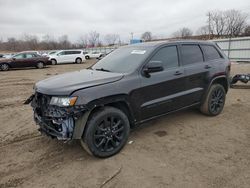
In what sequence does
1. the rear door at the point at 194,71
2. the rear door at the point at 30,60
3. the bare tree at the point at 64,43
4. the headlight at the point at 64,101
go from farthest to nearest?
1. the bare tree at the point at 64,43
2. the rear door at the point at 30,60
3. the rear door at the point at 194,71
4. the headlight at the point at 64,101

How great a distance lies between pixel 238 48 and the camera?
18.8 metres

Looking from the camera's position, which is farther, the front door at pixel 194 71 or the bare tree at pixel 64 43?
the bare tree at pixel 64 43

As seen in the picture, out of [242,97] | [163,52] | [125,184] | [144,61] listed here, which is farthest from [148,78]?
[242,97]

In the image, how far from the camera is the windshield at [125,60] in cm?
366

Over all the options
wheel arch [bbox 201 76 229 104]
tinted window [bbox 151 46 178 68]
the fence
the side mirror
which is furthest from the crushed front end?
the fence

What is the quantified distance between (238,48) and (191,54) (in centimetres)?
1715

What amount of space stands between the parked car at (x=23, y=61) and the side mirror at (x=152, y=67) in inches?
674

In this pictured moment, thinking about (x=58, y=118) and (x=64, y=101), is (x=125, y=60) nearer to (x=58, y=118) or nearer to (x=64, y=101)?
(x=64, y=101)

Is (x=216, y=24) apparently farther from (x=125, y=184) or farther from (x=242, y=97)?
(x=125, y=184)

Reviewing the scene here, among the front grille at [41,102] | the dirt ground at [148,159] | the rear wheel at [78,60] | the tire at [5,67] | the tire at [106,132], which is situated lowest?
the dirt ground at [148,159]

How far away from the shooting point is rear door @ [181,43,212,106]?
425cm

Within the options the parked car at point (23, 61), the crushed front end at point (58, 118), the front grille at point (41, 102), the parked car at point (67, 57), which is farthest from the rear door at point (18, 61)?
the crushed front end at point (58, 118)

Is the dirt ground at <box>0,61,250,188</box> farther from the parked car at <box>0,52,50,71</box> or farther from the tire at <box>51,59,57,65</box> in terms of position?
the tire at <box>51,59,57,65</box>

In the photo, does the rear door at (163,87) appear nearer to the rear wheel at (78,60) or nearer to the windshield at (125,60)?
the windshield at (125,60)
